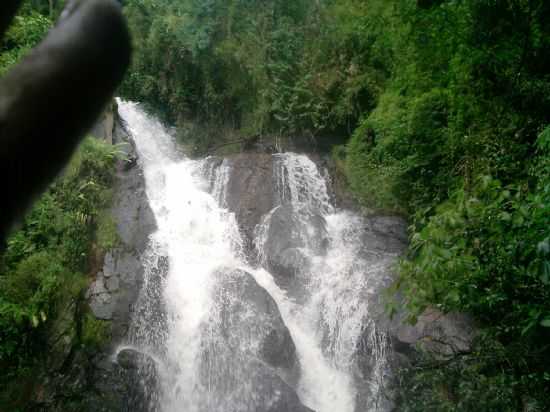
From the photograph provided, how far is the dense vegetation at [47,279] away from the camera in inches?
227

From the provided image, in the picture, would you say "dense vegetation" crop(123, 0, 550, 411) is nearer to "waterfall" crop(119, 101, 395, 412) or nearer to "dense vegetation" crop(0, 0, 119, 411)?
"waterfall" crop(119, 101, 395, 412)

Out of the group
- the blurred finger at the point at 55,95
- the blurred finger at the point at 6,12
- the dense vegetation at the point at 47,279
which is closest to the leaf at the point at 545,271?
the blurred finger at the point at 55,95

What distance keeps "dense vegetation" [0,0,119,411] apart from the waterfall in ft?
3.16

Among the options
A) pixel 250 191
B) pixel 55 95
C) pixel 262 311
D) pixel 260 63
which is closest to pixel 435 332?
pixel 262 311

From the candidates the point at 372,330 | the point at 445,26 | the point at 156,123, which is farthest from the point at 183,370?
the point at 156,123

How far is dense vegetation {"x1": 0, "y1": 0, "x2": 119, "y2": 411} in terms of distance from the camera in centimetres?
577

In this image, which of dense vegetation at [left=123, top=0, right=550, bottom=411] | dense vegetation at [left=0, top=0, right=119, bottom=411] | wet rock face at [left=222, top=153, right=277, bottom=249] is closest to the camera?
dense vegetation at [left=123, top=0, right=550, bottom=411]

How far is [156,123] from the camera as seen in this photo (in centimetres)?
1402

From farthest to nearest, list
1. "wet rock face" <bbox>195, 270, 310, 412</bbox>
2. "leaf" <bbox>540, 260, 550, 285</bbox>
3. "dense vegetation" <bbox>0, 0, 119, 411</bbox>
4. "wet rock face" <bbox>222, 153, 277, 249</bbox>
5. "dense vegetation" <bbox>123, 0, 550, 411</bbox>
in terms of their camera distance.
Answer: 1. "wet rock face" <bbox>222, 153, 277, 249</bbox>
2. "wet rock face" <bbox>195, 270, 310, 412</bbox>
3. "dense vegetation" <bbox>0, 0, 119, 411</bbox>
4. "dense vegetation" <bbox>123, 0, 550, 411</bbox>
5. "leaf" <bbox>540, 260, 550, 285</bbox>

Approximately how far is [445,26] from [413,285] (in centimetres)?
550

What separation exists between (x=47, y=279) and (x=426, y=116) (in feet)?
22.8

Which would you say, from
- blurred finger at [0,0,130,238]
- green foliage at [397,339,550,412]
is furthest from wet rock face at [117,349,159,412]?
blurred finger at [0,0,130,238]

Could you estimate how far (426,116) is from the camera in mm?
7633

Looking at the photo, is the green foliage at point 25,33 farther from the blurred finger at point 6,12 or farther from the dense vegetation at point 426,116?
the blurred finger at point 6,12
